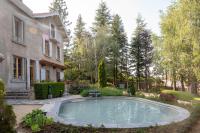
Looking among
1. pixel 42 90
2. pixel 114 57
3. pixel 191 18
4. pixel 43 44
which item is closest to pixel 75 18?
pixel 114 57

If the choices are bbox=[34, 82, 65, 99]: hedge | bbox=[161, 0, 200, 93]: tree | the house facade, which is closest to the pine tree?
the house facade

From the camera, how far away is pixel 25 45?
21.3 meters

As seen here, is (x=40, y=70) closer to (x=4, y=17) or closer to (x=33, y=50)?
(x=33, y=50)

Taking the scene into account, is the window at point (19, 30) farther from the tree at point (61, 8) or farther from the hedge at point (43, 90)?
the tree at point (61, 8)

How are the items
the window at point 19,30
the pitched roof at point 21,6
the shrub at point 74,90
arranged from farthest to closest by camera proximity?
the shrub at point 74,90 → the window at point 19,30 → the pitched roof at point 21,6

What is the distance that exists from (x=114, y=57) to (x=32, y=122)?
35.3m

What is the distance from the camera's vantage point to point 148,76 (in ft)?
151

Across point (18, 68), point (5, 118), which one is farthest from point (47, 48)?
point (5, 118)

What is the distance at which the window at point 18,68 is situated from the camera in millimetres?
19906

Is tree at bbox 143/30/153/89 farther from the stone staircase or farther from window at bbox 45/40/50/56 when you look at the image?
the stone staircase

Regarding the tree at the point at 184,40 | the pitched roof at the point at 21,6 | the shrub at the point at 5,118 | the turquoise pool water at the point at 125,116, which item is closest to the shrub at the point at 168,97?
the turquoise pool water at the point at 125,116

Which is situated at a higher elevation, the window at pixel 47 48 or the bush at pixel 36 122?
the window at pixel 47 48

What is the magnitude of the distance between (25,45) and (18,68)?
2.00 metres

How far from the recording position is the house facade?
1838 centimetres
